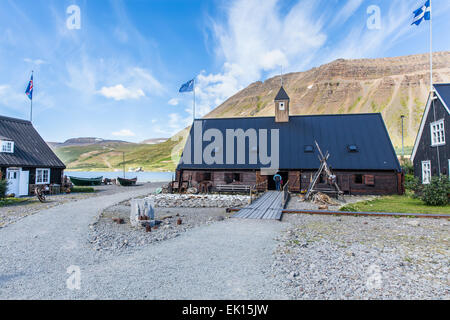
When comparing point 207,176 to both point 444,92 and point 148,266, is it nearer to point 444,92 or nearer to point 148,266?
point 148,266

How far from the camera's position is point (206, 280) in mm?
5863

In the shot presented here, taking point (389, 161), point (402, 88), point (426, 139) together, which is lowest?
point (389, 161)

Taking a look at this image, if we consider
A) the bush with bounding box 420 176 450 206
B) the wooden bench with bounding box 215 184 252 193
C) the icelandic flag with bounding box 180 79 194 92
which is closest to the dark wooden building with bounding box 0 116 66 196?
the icelandic flag with bounding box 180 79 194 92

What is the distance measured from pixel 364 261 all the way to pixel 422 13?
23.2 meters

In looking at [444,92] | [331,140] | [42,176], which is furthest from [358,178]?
[42,176]

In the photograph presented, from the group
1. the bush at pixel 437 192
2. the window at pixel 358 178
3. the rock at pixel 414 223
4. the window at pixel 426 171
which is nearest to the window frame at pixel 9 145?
the rock at pixel 414 223

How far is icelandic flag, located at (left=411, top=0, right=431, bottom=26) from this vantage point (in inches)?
774

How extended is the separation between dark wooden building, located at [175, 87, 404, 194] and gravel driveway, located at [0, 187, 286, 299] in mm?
15299

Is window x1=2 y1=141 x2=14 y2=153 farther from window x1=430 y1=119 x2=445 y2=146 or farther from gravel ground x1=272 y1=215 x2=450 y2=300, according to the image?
window x1=430 y1=119 x2=445 y2=146

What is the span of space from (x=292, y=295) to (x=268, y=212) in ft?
31.9

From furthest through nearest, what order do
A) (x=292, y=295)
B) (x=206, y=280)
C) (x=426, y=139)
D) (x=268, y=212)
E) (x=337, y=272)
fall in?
(x=426, y=139), (x=268, y=212), (x=337, y=272), (x=206, y=280), (x=292, y=295)

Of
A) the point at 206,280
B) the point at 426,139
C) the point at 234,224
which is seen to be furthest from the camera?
the point at 426,139
